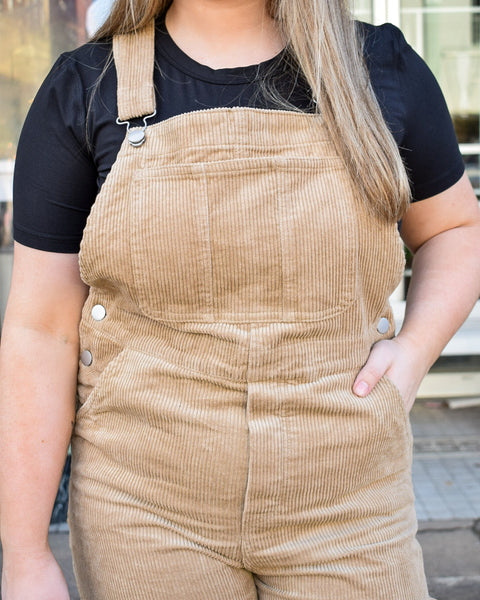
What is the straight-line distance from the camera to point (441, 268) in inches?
49.8

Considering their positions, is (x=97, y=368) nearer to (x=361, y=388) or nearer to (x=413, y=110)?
(x=361, y=388)

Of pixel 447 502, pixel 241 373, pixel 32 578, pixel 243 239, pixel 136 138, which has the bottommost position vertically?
pixel 447 502

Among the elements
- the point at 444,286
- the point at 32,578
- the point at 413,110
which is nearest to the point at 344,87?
the point at 413,110

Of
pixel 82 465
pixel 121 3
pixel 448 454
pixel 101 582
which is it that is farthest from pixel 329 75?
pixel 448 454

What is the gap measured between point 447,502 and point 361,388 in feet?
6.75

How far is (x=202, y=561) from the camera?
1.03 metres

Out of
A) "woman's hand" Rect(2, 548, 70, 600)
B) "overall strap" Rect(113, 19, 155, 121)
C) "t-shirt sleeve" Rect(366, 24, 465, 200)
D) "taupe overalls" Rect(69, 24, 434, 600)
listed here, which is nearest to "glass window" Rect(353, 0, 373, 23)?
"t-shirt sleeve" Rect(366, 24, 465, 200)

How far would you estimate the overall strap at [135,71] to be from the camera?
1076 mm

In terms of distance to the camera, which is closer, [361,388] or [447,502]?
[361,388]

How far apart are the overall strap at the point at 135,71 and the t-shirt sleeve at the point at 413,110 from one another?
34 centimetres

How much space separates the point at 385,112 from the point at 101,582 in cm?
82

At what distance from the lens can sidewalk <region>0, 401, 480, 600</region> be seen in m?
2.46

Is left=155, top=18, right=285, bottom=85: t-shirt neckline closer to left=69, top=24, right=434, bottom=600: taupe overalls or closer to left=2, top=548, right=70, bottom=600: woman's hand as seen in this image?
left=69, top=24, right=434, bottom=600: taupe overalls

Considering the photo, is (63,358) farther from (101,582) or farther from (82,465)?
(101,582)
